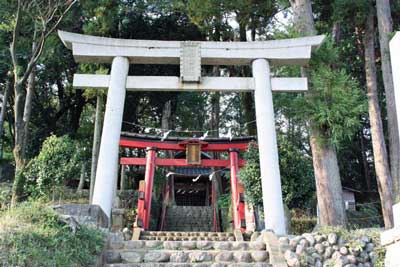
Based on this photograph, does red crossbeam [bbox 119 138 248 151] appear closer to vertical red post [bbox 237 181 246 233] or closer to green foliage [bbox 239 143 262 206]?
vertical red post [bbox 237 181 246 233]

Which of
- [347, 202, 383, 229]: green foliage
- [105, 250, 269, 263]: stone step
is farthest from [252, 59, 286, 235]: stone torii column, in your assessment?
[347, 202, 383, 229]: green foliage

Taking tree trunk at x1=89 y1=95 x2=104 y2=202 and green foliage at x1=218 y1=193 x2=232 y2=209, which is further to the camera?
green foliage at x1=218 y1=193 x2=232 y2=209

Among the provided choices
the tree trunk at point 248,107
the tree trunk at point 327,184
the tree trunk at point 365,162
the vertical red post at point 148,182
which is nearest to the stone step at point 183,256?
the tree trunk at point 327,184

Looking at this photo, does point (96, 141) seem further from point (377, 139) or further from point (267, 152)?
point (377, 139)

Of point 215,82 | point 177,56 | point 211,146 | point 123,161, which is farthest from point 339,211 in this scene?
point 123,161

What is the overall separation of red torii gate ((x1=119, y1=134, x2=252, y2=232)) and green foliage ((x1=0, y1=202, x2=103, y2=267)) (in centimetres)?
624

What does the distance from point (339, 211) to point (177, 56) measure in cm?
461

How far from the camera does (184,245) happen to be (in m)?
6.31

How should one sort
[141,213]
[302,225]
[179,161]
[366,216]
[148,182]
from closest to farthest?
[141,213] < [148,182] < [179,161] < [302,225] < [366,216]

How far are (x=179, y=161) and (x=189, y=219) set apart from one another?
504cm

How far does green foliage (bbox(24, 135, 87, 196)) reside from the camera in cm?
1273

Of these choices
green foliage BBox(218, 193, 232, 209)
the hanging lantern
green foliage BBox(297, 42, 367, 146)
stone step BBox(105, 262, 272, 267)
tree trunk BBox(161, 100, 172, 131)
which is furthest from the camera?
tree trunk BBox(161, 100, 172, 131)

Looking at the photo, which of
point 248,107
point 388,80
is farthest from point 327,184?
point 248,107

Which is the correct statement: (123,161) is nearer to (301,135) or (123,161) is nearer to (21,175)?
(21,175)
